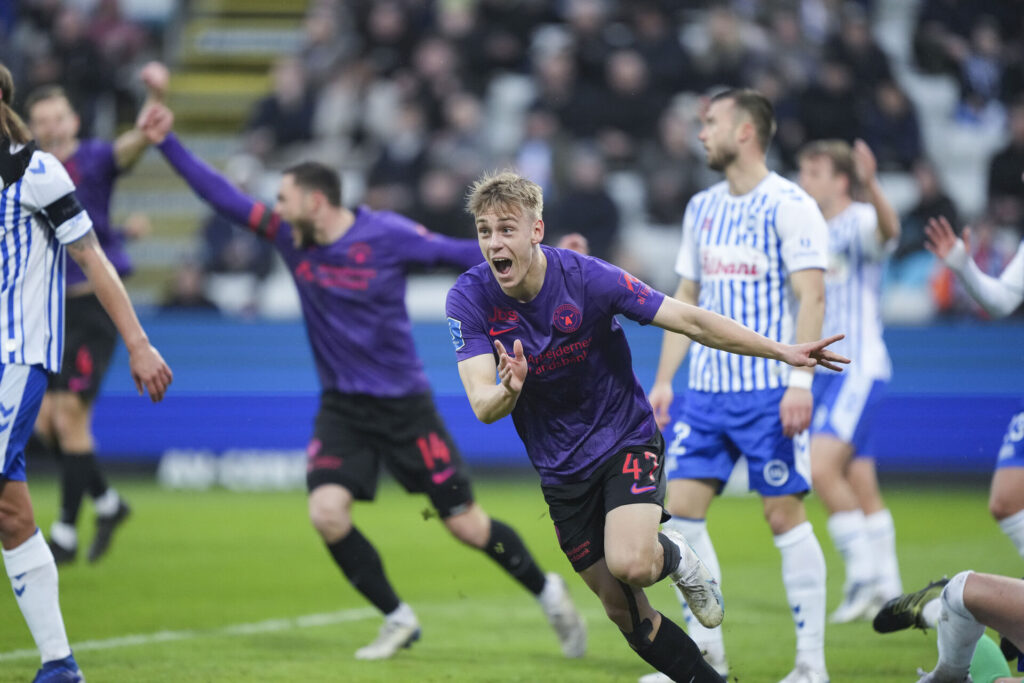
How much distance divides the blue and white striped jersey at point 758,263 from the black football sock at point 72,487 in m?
5.06

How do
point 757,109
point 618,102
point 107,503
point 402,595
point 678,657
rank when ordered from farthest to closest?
1. point 618,102
2. point 107,503
3. point 402,595
4. point 757,109
5. point 678,657

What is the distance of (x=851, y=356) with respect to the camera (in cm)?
873

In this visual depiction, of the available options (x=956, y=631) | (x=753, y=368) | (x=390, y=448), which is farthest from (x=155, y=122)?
(x=956, y=631)

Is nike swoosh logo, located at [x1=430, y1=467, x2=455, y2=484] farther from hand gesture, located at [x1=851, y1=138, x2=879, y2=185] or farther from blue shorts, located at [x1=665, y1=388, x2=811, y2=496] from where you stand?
hand gesture, located at [x1=851, y1=138, x2=879, y2=185]

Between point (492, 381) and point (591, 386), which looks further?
point (591, 386)

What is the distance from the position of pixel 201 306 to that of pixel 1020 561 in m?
9.95

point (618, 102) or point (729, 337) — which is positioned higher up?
point (618, 102)

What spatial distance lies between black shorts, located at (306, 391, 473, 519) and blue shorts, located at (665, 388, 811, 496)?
1.38 meters

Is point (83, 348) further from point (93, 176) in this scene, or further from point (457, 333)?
point (457, 333)

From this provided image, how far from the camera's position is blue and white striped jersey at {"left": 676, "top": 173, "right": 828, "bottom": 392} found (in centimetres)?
632

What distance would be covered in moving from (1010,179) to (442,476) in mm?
9904

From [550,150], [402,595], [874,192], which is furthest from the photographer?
[550,150]

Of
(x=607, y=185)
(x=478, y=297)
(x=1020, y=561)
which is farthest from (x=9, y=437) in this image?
(x=607, y=185)

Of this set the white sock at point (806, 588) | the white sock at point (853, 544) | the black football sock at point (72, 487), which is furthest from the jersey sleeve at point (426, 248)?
the black football sock at point (72, 487)
